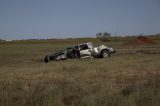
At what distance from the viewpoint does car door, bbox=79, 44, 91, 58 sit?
93.9 ft

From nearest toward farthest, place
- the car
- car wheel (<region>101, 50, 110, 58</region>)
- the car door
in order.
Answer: the car < the car door < car wheel (<region>101, 50, 110, 58</region>)

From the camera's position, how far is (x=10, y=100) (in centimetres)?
861

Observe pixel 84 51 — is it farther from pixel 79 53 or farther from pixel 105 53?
pixel 105 53

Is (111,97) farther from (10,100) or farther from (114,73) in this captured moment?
(114,73)

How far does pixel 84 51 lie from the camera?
28.7m

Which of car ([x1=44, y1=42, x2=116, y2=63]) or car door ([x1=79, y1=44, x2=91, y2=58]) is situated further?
car door ([x1=79, y1=44, x2=91, y2=58])

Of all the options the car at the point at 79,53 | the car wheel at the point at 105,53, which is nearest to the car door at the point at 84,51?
the car at the point at 79,53

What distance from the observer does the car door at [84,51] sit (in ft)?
93.9

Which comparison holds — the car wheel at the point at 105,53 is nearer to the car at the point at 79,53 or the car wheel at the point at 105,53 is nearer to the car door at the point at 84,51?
the car at the point at 79,53

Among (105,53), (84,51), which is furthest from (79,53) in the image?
(105,53)

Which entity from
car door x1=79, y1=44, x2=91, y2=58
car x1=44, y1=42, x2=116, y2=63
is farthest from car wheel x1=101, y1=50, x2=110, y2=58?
car door x1=79, y1=44, x2=91, y2=58

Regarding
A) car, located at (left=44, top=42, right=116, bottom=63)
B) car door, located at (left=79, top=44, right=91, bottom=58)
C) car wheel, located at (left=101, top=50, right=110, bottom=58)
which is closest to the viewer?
car, located at (left=44, top=42, right=116, bottom=63)

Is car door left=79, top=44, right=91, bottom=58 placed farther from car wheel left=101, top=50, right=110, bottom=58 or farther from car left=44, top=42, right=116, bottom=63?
car wheel left=101, top=50, right=110, bottom=58

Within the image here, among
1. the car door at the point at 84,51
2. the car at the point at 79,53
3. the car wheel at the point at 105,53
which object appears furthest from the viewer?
the car wheel at the point at 105,53
